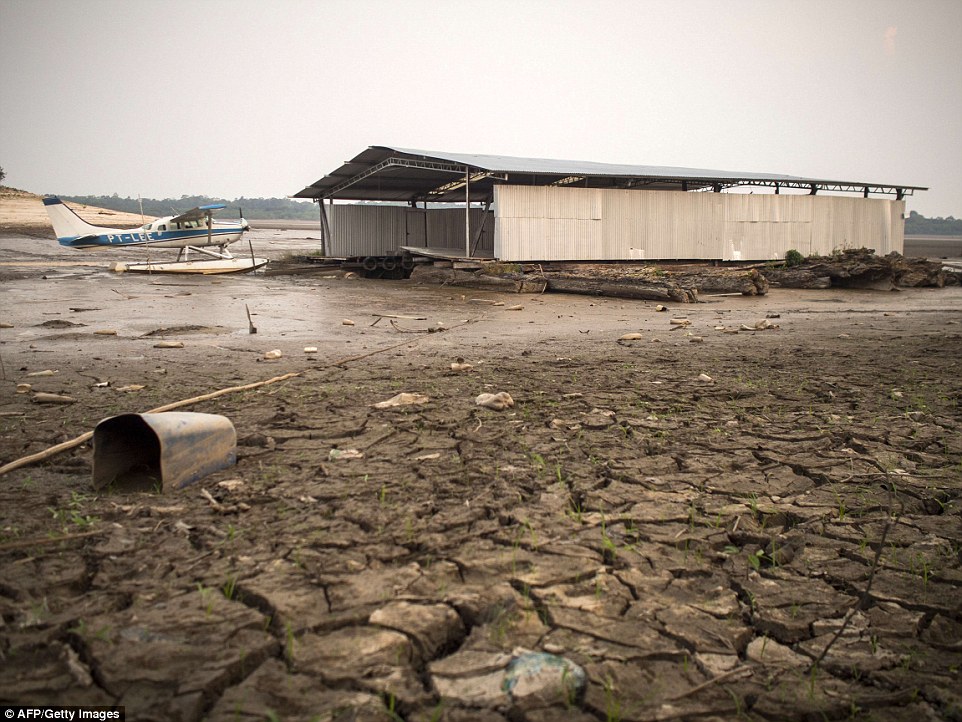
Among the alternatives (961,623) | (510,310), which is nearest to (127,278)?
(510,310)

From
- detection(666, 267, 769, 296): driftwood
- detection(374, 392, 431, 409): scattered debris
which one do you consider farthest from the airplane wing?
detection(374, 392, 431, 409): scattered debris

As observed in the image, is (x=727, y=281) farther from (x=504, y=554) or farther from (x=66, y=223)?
(x=66, y=223)

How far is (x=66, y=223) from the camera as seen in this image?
24.8 m

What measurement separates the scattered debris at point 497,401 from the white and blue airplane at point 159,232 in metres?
21.5

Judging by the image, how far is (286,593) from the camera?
2.50 meters

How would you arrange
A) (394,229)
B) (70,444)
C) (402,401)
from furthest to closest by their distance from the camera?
(394,229)
(402,401)
(70,444)

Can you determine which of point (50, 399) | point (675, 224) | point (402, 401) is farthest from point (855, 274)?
point (50, 399)

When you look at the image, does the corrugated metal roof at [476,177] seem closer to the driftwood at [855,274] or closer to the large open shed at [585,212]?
the large open shed at [585,212]

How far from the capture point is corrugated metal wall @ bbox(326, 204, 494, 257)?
26891 millimetres

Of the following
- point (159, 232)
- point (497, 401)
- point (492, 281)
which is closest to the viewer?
point (497, 401)

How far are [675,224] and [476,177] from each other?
686cm

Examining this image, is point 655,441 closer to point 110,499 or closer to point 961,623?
point 961,623

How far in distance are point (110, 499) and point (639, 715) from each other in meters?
2.76

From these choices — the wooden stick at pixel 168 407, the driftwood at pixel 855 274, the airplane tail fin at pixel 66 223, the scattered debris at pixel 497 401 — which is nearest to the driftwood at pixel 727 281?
the driftwood at pixel 855 274
